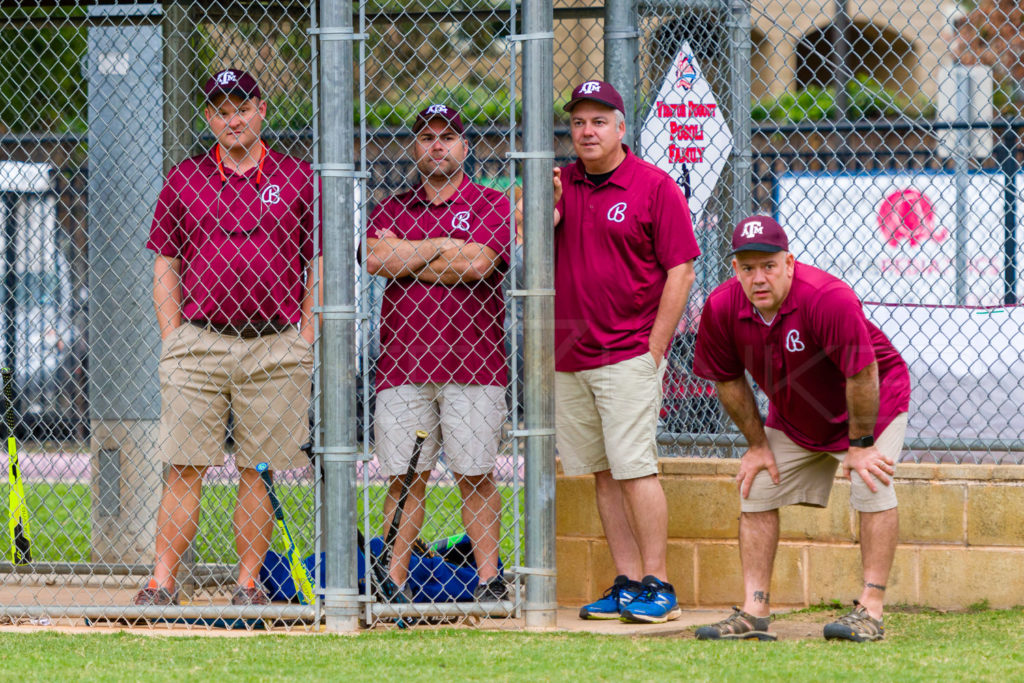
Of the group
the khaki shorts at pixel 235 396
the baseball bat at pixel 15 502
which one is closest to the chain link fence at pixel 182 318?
the khaki shorts at pixel 235 396

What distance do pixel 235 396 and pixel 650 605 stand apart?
1871 millimetres

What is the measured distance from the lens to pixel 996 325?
572 cm

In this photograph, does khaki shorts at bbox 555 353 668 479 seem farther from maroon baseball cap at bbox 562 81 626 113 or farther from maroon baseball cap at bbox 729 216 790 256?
maroon baseball cap at bbox 562 81 626 113

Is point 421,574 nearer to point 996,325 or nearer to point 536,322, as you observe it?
point 536,322

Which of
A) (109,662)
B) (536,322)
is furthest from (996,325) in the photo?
(109,662)

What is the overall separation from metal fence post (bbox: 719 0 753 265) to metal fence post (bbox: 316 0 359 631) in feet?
6.27

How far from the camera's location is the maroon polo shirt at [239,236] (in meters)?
5.20

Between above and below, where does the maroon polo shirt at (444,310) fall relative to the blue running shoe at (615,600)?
above

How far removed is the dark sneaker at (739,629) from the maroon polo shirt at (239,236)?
2.05 meters

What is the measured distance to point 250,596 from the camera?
5234 mm

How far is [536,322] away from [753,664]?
4.90 feet

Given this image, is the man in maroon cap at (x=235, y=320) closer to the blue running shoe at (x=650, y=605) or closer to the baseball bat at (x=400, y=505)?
the baseball bat at (x=400, y=505)

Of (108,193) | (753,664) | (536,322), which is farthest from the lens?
(108,193)

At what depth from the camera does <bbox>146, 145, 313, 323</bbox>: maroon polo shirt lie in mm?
5199
